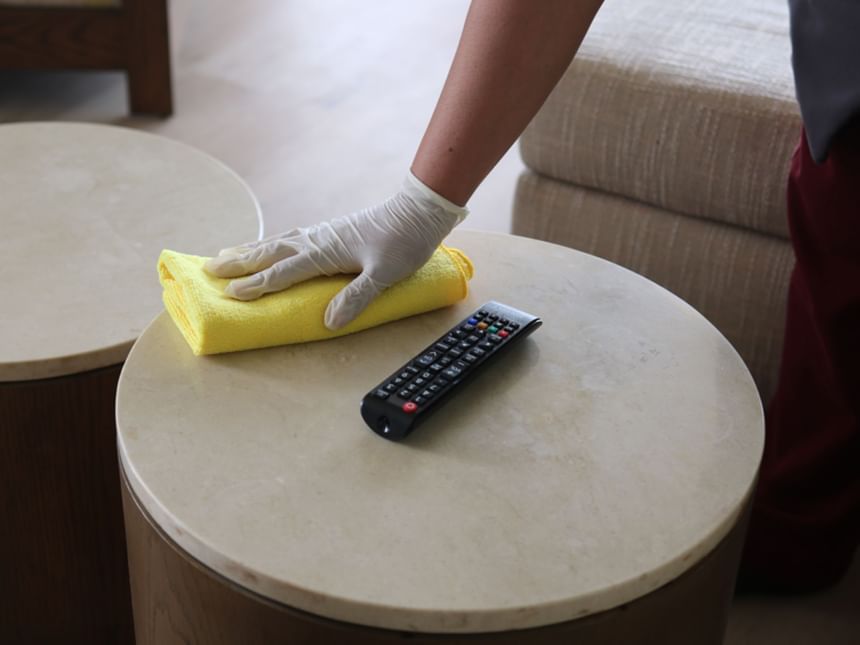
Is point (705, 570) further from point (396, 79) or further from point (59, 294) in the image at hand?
point (396, 79)

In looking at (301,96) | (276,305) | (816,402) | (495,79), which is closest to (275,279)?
(276,305)

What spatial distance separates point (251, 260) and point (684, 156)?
72cm

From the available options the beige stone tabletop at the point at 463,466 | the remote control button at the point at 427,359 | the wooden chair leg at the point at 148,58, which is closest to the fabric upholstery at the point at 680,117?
the beige stone tabletop at the point at 463,466

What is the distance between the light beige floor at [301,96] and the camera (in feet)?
7.32

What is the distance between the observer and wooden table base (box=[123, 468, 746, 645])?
0.72 m

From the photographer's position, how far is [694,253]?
1.55 meters

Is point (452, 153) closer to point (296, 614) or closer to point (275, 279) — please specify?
point (275, 279)

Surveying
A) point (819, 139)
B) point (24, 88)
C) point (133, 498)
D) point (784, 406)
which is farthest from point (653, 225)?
point (24, 88)

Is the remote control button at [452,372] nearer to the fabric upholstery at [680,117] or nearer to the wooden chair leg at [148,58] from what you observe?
the fabric upholstery at [680,117]

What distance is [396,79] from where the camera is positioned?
2.70 m

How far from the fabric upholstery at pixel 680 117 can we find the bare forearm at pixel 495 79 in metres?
0.50

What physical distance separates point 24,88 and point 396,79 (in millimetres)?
858

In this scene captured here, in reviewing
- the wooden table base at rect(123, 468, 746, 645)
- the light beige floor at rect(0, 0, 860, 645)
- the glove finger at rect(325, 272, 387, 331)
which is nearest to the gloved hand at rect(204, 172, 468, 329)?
the glove finger at rect(325, 272, 387, 331)

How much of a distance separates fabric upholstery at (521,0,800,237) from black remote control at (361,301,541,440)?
0.60m
